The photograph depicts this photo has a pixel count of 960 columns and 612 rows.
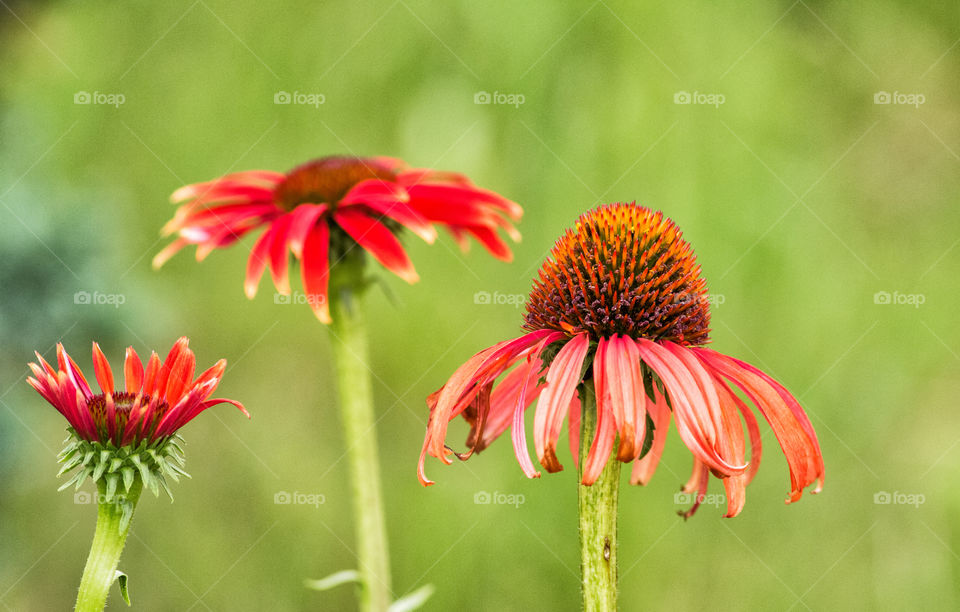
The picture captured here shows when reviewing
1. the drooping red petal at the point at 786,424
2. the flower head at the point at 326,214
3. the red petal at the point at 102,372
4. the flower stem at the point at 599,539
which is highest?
the flower head at the point at 326,214

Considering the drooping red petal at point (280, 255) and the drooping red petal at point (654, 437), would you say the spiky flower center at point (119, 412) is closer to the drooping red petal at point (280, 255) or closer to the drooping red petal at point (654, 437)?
the drooping red petal at point (280, 255)

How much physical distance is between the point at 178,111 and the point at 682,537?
6.15 feet

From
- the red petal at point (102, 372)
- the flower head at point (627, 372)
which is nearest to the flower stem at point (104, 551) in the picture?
the red petal at point (102, 372)

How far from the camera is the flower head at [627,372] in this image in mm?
818

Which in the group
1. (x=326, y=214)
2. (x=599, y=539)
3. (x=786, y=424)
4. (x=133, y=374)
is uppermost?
(x=326, y=214)

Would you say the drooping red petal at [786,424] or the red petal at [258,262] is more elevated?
the red petal at [258,262]

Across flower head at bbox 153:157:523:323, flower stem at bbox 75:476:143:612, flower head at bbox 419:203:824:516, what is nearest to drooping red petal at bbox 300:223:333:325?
flower head at bbox 153:157:523:323

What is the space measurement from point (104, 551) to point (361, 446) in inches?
19.2

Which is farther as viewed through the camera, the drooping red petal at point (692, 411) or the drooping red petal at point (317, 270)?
the drooping red petal at point (317, 270)

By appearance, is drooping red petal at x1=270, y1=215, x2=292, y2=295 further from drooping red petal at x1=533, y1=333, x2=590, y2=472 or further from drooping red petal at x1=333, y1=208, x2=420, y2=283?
drooping red petal at x1=533, y1=333, x2=590, y2=472

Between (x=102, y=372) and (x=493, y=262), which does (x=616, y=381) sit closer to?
(x=102, y=372)

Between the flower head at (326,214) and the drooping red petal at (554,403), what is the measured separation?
0.39 metres

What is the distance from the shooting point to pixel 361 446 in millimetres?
1290

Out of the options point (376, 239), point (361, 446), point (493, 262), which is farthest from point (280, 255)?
point (493, 262)
